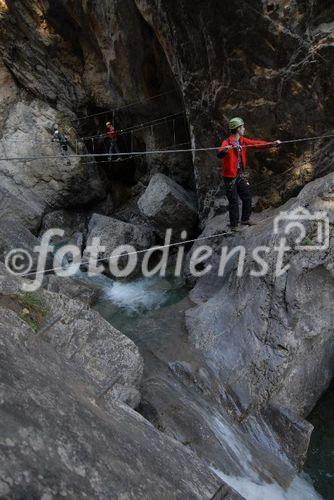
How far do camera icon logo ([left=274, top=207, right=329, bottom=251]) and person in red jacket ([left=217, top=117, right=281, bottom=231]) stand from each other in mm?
1214

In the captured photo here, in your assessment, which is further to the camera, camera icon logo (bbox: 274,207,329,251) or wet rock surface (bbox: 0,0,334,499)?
camera icon logo (bbox: 274,207,329,251)

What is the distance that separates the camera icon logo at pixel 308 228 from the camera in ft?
18.9

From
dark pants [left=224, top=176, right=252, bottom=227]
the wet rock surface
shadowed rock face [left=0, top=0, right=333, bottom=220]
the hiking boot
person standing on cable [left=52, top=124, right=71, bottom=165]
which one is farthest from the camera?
person standing on cable [left=52, top=124, right=71, bottom=165]

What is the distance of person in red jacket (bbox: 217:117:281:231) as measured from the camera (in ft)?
21.3

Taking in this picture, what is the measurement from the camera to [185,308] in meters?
7.40

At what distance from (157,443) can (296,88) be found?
272 inches

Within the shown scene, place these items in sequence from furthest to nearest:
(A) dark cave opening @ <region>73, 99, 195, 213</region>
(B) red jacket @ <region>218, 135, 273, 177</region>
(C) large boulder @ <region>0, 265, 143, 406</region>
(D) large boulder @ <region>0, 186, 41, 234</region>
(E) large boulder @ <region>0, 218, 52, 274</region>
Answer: (A) dark cave opening @ <region>73, 99, 195, 213</region>, (D) large boulder @ <region>0, 186, 41, 234</region>, (E) large boulder @ <region>0, 218, 52, 274</region>, (B) red jacket @ <region>218, 135, 273, 177</region>, (C) large boulder @ <region>0, 265, 143, 406</region>

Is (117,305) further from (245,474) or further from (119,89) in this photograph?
(119,89)

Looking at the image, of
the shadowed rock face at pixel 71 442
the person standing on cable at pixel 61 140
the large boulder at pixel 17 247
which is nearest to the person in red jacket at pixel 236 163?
the shadowed rock face at pixel 71 442

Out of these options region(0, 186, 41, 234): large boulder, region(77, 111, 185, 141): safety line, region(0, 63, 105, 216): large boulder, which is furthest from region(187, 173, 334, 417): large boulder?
region(0, 63, 105, 216): large boulder

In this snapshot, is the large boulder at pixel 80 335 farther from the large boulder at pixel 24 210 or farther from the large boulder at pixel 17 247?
the large boulder at pixel 24 210

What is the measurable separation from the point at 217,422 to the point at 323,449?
1.64 m

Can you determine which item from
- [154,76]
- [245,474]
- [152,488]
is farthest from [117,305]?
[154,76]

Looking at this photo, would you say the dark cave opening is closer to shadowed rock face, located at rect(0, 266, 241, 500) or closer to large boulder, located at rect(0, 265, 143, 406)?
large boulder, located at rect(0, 265, 143, 406)
